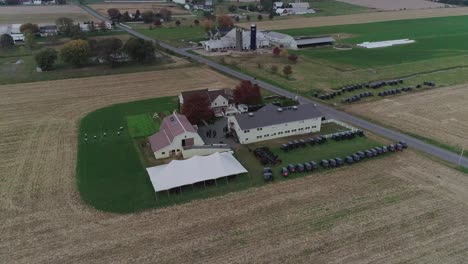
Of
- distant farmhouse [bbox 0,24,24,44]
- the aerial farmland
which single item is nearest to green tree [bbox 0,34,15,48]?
distant farmhouse [bbox 0,24,24,44]

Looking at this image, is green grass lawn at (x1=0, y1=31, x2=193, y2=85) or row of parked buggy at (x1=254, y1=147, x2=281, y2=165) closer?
row of parked buggy at (x1=254, y1=147, x2=281, y2=165)

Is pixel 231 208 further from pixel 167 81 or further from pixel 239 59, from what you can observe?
pixel 239 59

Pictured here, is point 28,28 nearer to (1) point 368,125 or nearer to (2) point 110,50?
(2) point 110,50

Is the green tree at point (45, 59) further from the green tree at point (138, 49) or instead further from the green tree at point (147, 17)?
the green tree at point (147, 17)

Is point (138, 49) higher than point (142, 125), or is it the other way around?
point (138, 49)

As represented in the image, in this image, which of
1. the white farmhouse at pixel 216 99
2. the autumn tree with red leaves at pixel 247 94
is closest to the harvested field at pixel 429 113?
the autumn tree with red leaves at pixel 247 94

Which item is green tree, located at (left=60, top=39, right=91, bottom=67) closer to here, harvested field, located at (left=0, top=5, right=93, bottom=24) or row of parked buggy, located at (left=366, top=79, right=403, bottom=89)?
row of parked buggy, located at (left=366, top=79, right=403, bottom=89)

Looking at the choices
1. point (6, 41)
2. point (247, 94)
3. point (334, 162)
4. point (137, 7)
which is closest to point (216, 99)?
point (247, 94)
